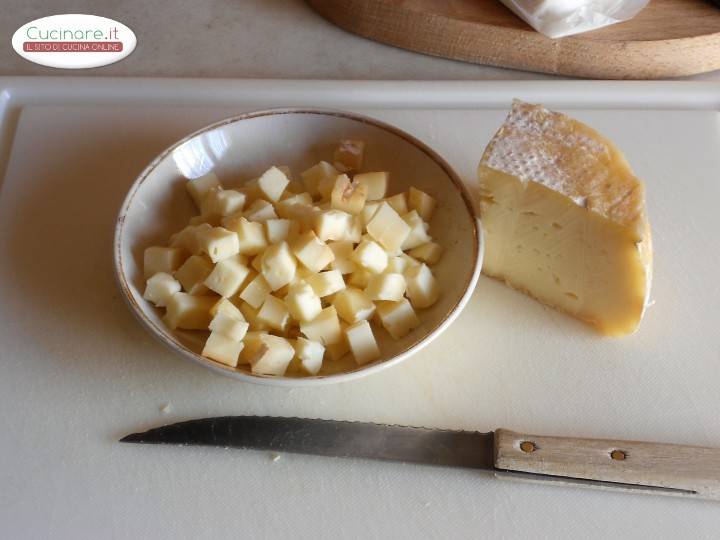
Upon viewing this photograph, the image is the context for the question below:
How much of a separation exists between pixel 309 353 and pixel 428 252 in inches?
11.4

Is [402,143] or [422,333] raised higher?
[402,143]

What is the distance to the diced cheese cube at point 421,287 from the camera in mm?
1235

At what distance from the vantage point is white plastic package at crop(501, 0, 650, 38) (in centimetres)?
160

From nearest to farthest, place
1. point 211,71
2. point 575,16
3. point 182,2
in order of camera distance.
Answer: point 575,16 → point 211,71 → point 182,2

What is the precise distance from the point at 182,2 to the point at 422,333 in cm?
121

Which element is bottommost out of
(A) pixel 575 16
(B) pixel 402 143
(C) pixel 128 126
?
(C) pixel 128 126

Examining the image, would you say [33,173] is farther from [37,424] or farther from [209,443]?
[209,443]

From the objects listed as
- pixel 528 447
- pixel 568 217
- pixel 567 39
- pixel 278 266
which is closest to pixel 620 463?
pixel 528 447

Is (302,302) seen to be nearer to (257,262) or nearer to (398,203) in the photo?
(257,262)

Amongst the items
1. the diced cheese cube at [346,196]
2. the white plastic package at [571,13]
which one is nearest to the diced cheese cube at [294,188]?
the diced cheese cube at [346,196]

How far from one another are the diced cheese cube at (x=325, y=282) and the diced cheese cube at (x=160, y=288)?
0.71ft

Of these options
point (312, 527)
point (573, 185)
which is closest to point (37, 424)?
point (312, 527)

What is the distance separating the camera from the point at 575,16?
162 centimetres

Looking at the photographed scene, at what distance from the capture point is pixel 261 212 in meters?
1.25
